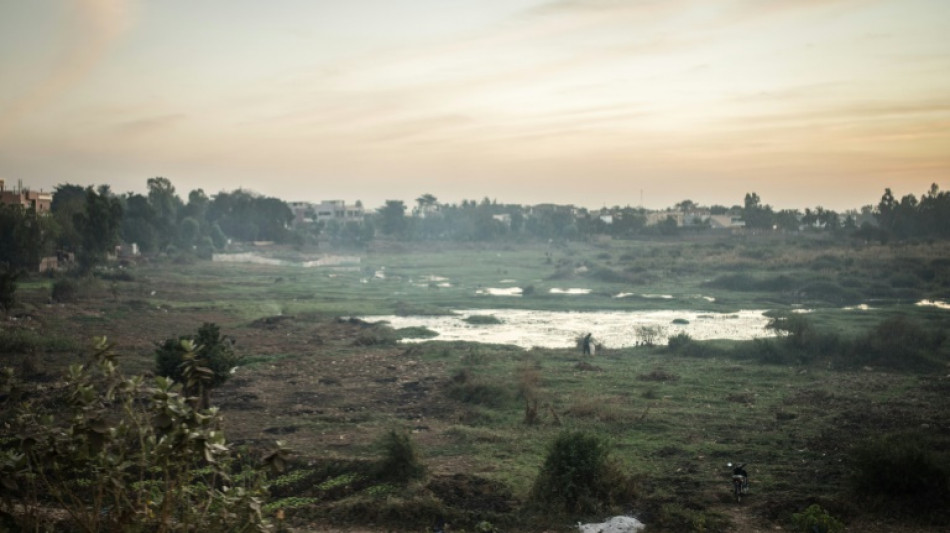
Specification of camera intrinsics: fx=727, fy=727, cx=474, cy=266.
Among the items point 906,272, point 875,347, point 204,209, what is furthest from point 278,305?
point 204,209

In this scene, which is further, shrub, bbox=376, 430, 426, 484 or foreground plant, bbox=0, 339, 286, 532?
shrub, bbox=376, 430, 426, 484

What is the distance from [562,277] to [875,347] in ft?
125

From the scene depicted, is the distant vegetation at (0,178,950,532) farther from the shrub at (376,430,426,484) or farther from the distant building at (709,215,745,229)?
the distant building at (709,215,745,229)

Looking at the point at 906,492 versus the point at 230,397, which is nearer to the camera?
the point at 906,492

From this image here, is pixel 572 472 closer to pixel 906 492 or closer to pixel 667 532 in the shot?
pixel 667 532

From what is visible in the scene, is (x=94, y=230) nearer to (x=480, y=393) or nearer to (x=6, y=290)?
(x=6, y=290)

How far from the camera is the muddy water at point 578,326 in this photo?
32.8 meters

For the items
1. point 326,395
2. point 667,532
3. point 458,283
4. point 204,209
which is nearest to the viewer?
point 667,532

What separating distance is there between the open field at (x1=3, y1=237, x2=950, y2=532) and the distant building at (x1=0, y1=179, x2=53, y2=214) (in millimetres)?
22715

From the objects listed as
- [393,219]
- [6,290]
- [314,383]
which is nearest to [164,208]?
[393,219]

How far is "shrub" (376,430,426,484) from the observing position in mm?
13180

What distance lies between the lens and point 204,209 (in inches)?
3885

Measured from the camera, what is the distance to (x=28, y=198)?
6875cm

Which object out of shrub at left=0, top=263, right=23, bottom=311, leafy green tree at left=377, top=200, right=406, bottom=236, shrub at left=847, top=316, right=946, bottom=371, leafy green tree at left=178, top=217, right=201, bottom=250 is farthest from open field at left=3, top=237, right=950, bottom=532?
leafy green tree at left=377, top=200, right=406, bottom=236
